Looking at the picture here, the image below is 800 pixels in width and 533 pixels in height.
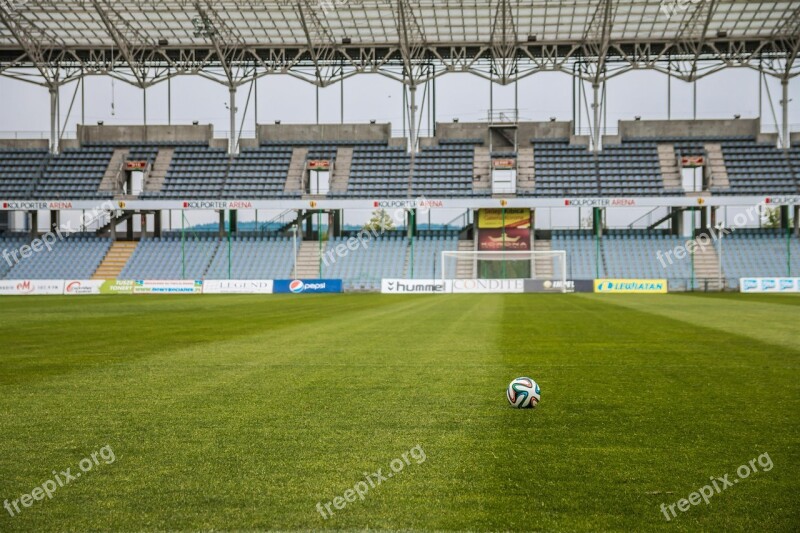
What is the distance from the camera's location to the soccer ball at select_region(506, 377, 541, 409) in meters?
5.99

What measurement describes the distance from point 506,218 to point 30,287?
29.0 meters

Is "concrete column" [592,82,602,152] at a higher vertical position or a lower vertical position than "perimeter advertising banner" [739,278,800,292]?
higher

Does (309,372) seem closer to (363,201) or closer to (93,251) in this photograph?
(363,201)

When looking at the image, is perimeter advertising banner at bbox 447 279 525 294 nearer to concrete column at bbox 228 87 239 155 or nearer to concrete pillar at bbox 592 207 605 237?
concrete pillar at bbox 592 207 605 237

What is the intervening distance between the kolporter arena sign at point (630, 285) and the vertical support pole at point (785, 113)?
655 inches

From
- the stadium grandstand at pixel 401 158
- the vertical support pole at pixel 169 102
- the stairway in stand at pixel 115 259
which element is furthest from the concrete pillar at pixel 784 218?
the vertical support pole at pixel 169 102

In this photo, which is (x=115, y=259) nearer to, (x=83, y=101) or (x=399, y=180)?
(x=83, y=101)

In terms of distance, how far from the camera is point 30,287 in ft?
125

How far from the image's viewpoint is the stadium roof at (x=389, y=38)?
40344 millimetres

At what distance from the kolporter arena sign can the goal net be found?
2643mm

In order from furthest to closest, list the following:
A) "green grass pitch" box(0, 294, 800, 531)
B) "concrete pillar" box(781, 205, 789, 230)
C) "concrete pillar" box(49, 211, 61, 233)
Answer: "concrete pillar" box(49, 211, 61, 233), "concrete pillar" box(781, 205, 789, 230), "green grass pitch" box(0, 294, 800, 531)

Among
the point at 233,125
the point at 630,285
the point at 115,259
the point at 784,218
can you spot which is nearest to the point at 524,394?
the point at 630,285

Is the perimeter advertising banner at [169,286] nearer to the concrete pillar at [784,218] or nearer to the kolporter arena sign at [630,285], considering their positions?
the kolporter arena sign at [630,285]

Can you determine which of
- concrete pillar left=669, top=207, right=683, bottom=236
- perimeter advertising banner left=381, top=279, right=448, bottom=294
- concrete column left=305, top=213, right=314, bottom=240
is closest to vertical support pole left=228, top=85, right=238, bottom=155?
concrete column left=305, top=213, right=314, bottom=240
